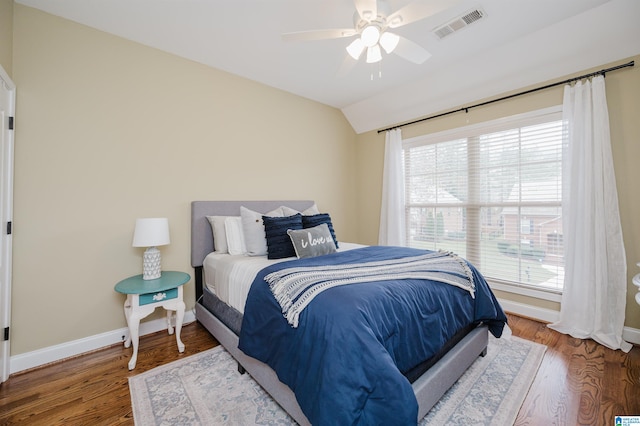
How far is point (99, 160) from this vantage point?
2.36 m

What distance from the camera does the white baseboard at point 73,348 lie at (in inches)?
79.8

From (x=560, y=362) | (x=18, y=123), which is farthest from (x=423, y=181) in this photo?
(x=18, y=123)

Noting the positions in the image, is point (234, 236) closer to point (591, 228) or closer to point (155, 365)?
point (155, 365)

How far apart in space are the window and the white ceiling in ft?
1.74

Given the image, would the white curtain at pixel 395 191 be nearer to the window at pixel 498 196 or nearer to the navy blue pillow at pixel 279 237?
the window at pixel 498 196

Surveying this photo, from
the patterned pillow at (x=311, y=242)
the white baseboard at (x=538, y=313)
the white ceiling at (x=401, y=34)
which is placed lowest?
the white baseboard at (x=538, y=313)

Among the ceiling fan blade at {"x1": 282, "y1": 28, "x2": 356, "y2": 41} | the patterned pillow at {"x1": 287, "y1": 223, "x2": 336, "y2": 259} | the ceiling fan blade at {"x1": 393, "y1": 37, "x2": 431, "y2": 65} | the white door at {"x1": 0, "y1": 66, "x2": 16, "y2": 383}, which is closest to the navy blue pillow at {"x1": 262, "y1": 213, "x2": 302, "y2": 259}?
the patterned pillow at {"x1": 287, "y1": 223, "x2": 336, "y2": 259}

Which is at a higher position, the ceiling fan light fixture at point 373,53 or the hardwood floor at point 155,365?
the ceiling fan light fixture at point 373,53

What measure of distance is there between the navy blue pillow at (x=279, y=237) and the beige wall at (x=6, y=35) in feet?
7.10

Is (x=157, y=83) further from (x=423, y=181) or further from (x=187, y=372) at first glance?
(x=423, y=181)

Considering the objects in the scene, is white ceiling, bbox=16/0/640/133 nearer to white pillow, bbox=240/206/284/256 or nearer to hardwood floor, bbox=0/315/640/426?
white pillow, bbox=240/206/284/256

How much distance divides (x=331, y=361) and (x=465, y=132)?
3.33 m

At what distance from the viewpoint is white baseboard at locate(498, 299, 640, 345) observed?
7.61ft

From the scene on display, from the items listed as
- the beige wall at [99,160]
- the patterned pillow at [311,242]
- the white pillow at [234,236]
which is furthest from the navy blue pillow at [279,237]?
the beige wall at [99,160]
